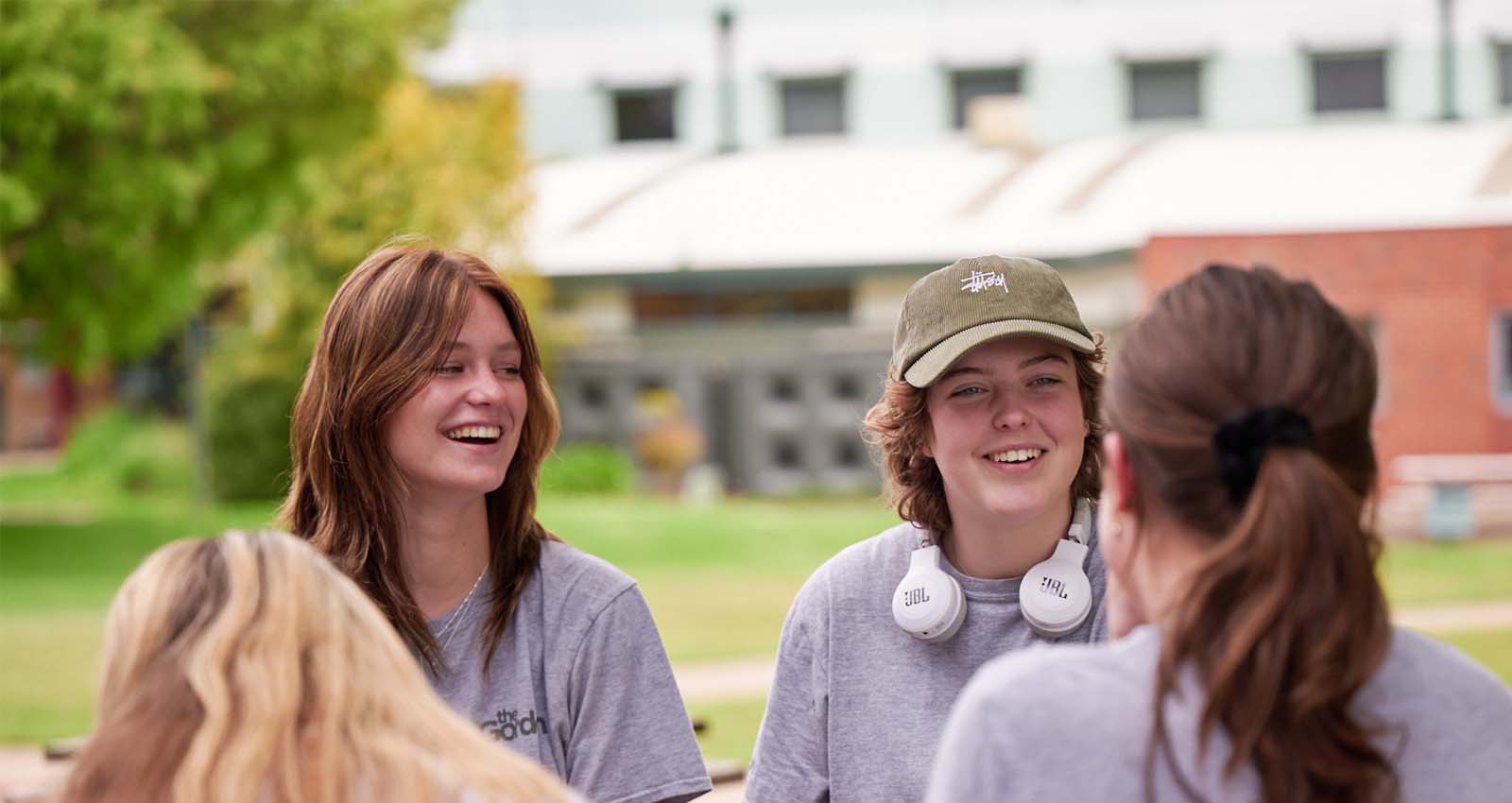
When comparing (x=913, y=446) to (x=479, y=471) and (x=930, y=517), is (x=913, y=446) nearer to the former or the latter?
(x=930, y=517)

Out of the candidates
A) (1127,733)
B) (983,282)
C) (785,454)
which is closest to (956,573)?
(983,282)

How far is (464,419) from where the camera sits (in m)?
3.05

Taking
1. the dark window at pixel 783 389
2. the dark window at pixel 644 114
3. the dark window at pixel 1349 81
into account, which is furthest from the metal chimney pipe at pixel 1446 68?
the dark window at pixel 644 114

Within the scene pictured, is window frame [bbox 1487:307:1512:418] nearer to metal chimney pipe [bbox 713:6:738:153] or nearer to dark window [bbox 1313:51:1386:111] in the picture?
dark window [bbox 1313:51:1386:111]

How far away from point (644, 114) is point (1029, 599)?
32.4m

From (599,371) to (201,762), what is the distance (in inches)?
984

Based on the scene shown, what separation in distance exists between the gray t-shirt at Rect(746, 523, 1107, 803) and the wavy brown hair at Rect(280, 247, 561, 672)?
1.68 ft

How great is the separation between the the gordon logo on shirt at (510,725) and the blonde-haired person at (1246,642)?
1330mm

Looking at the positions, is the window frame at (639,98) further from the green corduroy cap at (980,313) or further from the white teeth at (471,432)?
the green corduroy cap at (980,313)

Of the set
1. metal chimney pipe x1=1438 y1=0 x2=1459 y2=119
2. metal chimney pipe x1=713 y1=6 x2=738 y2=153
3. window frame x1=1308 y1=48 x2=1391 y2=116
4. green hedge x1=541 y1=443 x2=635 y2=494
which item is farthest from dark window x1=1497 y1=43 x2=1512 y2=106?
green hedge x1=541 y1=443 x2=635 y2=494

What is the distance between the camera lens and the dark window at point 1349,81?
31469mm

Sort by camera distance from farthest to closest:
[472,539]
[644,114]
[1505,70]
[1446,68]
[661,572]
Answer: [644,114] < [1505,70] < [1446,68] < [661,572] < [472,539]

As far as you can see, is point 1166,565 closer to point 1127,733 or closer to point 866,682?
point 1127,733

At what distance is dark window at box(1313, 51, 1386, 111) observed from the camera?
3147 centimetres
